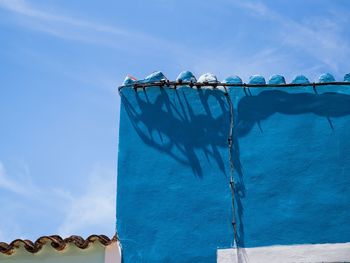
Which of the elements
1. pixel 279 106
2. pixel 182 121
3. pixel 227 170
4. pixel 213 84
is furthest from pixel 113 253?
pixel 279 106

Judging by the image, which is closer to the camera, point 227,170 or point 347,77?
point 227,170

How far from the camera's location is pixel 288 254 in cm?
720

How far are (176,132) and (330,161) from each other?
1577 mm

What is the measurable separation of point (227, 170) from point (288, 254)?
1.05m

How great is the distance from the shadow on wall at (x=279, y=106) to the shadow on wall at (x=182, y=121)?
0.14m

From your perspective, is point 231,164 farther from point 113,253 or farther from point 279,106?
point 113,253

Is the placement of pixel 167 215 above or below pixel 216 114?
below

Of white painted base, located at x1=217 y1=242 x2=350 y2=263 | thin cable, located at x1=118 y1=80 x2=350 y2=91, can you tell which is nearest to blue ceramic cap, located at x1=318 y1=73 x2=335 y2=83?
thin cable, located at x1=118 y1=80 x2=350 y2=91

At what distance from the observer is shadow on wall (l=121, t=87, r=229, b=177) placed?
25.7ft

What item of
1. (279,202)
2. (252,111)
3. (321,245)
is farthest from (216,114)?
(321,245)

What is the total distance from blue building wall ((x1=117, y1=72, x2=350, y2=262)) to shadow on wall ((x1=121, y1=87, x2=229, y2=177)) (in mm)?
10

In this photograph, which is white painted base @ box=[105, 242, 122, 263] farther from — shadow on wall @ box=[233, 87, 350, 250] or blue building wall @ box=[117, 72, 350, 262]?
shadow on wall @ box=[233, 87, 350, 250]

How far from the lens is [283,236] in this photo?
288 inches

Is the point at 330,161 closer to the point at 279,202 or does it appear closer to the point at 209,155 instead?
the point at 279,202
